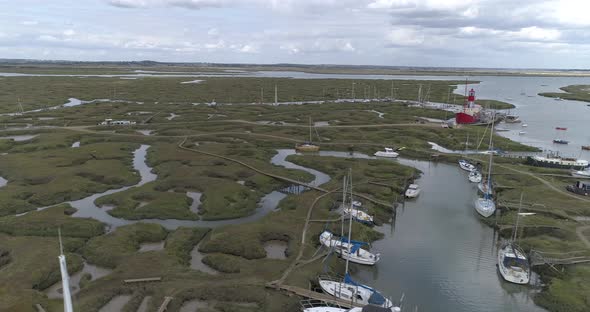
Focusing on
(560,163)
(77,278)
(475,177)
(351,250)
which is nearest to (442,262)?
(351,250)

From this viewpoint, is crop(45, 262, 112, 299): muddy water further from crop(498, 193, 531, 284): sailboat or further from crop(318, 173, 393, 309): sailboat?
crop(498, 193, 531, 284): sailboat

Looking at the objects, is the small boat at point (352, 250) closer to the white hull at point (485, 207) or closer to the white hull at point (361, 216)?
the white hull at point (361, 216)

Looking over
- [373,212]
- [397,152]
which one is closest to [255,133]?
[397,152]

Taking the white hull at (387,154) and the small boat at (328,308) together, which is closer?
the small boat at (328,308)

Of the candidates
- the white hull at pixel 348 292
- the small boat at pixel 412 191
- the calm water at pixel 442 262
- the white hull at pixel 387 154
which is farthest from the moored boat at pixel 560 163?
the white hull at pixel 348 292

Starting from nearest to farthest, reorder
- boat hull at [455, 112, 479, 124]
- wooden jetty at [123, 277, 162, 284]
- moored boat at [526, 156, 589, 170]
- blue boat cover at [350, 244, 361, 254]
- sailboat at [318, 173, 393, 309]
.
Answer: sailboat at [318, 173, 393, 309], wooden jetty at [123, 277, 162, 284], blue boat cover at [350, 244, 361, 254], moored boat at [526, 156, 589, 170], boat hull at [455, 112, 479, 124]

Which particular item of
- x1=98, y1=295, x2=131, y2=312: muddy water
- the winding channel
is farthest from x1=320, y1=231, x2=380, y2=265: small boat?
x1=98, y1=295, x2=131, y2=312: muddy water

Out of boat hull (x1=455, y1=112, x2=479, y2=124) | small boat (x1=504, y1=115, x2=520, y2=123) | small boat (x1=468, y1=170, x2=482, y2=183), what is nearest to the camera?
small boat (x1=468, y1=170, x2=482, y2=183)
